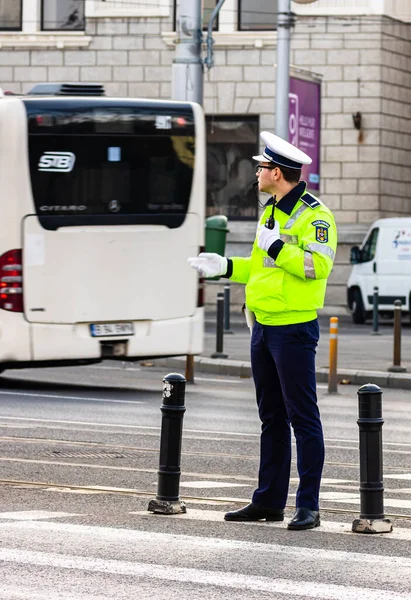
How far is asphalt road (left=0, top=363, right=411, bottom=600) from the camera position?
630cm

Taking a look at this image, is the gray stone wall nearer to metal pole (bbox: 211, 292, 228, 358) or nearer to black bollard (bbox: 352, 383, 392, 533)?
metal pole (bbox: 211, 292, 228, 358)

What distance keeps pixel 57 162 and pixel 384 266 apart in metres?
15.8

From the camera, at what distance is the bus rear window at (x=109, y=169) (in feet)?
50.6

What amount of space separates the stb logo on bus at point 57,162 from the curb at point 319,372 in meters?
4.70

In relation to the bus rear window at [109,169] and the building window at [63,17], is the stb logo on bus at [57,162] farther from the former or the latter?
the building window at [63,17]

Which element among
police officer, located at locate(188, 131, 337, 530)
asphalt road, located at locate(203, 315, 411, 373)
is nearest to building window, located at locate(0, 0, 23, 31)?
asphalt road, located at locate(203, 315, 411, 373)

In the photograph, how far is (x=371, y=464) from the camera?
768cm

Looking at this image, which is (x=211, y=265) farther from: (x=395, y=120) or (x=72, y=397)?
(x=395, y=120)

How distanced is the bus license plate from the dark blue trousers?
774cm

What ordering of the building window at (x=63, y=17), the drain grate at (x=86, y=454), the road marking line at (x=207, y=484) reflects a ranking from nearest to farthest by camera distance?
the road marking line at (x=207, y=484)
the drain grate at (x=86, y=454)
the building window at (x=63, y=17)

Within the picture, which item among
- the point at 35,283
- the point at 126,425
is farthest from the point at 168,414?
the point at 35,283

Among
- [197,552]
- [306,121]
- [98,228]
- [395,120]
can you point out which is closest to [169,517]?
[197,552]

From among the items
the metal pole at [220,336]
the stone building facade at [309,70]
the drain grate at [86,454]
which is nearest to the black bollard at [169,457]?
the drain grate at [86,454]

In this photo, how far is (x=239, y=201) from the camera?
34.7m
